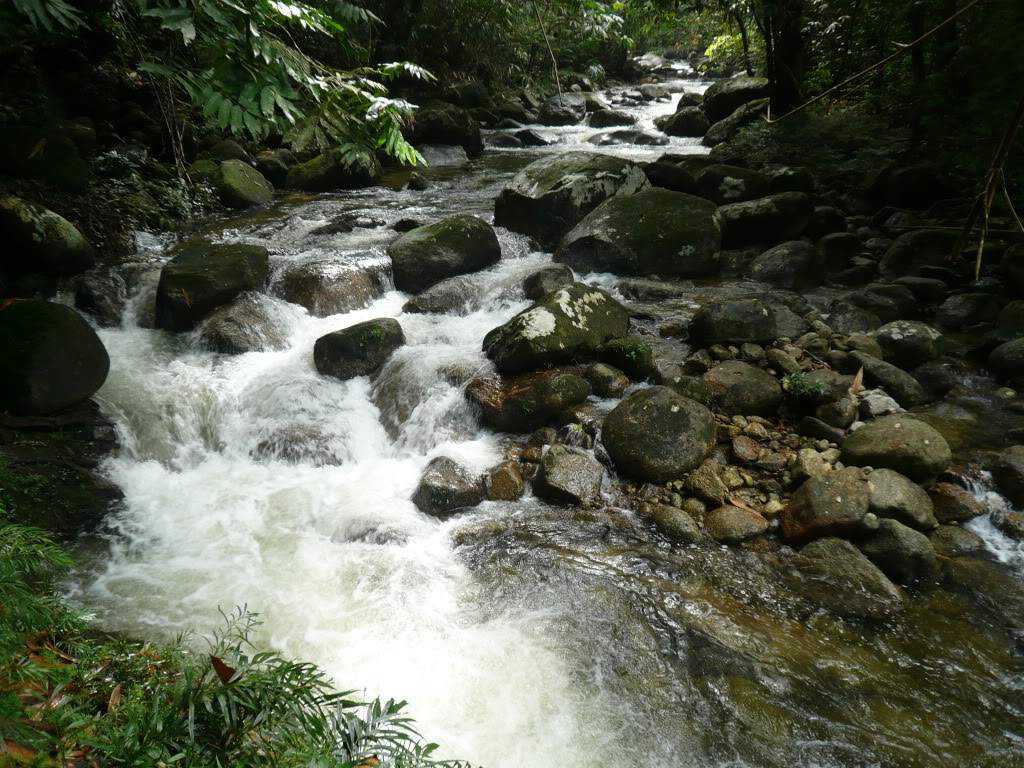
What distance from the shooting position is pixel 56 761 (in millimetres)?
1551

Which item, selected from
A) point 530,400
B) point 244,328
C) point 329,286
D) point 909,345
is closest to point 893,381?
point 909,345

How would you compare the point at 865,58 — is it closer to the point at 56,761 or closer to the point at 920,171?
the point at 920,171

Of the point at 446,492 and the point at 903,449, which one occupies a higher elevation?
the point at 903,449

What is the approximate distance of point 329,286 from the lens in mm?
7305

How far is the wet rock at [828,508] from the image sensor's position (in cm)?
389

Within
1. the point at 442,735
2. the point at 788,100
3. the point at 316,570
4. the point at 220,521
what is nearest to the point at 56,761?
the point at 442,735

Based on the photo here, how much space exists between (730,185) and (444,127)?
28.5 ft

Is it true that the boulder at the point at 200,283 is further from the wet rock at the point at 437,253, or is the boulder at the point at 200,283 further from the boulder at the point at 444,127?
the boulder at the point at 444,127

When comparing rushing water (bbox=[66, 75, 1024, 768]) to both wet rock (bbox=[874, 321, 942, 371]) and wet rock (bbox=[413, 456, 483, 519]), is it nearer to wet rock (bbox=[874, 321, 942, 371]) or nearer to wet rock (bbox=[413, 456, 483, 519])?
wet rock (bbox=[413, 456, 483, 519])

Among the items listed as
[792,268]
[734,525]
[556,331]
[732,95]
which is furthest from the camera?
[732,95]

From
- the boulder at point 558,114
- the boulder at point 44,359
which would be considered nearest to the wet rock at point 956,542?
the boulder at point 44,359

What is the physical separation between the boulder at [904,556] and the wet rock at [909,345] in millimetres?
2539

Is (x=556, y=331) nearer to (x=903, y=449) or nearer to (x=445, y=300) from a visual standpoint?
(x=445, y=300)

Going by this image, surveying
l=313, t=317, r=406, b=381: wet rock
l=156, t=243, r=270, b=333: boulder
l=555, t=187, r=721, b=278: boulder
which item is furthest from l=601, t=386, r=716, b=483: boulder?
l=156, t=243, r=270, b=333: boulder
